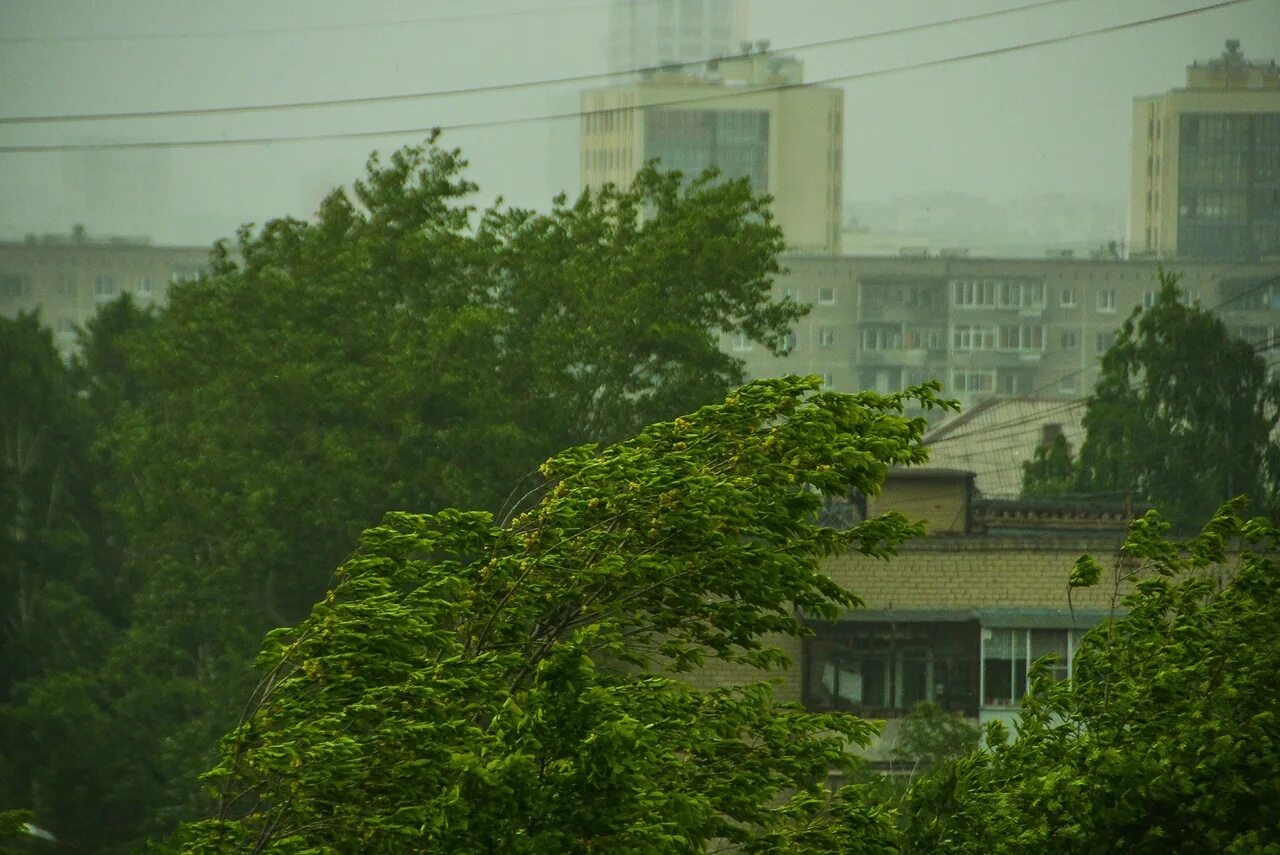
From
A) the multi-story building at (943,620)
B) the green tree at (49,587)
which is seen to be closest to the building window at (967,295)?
the green tree at (49,587)

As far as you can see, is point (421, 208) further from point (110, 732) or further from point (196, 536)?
point (110, 732)

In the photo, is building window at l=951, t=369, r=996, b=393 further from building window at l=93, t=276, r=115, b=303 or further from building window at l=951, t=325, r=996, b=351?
building window at l=93, t=276, r=115, b=303

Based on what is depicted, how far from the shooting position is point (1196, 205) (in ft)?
348

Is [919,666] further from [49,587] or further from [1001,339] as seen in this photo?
[1001,339]

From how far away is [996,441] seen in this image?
65.0 metres

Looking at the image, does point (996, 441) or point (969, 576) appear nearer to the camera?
point (969, 576)

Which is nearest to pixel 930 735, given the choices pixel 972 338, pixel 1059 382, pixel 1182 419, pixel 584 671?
pixel 584 671

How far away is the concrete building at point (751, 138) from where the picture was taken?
109562 millimetres

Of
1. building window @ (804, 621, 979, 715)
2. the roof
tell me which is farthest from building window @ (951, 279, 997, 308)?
building window @ (804, 621, 979, 715)

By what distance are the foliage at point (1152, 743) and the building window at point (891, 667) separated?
2113 cm

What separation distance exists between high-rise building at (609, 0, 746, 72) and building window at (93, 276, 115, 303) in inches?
2543

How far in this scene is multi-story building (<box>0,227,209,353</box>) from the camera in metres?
90.8

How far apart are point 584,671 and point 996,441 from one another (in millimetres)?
58448

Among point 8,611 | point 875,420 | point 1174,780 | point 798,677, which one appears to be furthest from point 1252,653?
point 8,611
